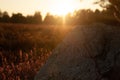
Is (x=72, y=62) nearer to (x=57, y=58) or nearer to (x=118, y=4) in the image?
(x=57, y=58)

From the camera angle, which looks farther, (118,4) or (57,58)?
(118,4)

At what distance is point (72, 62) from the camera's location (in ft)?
17.0

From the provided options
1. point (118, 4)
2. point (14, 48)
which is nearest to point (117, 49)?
point (118, 4)

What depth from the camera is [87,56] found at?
16.9 feet

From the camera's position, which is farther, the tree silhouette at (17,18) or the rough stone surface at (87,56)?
the tree silhouette at (17,18)

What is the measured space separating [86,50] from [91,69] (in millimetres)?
352

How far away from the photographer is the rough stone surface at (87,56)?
495 centimetres

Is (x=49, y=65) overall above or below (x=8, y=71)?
above

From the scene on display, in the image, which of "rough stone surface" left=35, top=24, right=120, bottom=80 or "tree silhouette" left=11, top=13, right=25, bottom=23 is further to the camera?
"tree silhouette" left=11, top=13, right=25, bottom=23

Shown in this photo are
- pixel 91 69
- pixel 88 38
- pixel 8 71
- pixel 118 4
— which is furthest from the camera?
pixel 8 71

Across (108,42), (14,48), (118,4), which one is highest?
(118,4)

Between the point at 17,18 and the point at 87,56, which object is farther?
the point at 17,18

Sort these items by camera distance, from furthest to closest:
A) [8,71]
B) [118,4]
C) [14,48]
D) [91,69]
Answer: [14,48] < [8,71] < [118,4] < [91,69]

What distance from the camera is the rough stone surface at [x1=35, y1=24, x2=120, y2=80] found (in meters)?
4.95
